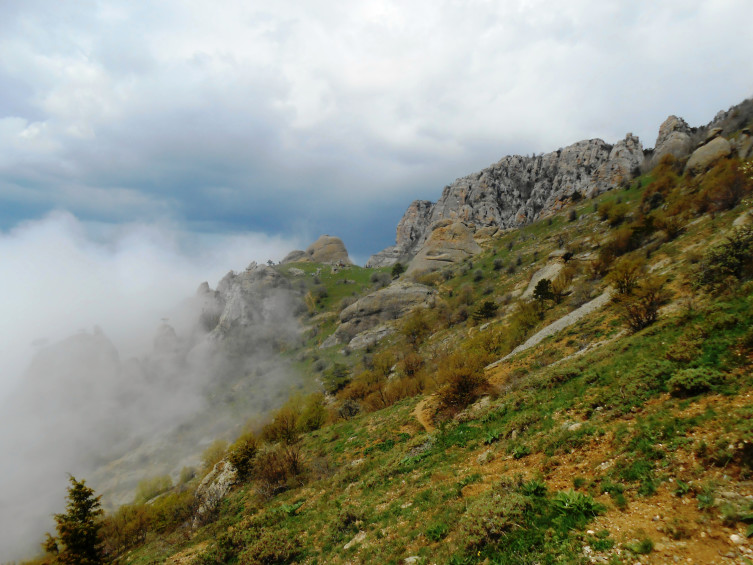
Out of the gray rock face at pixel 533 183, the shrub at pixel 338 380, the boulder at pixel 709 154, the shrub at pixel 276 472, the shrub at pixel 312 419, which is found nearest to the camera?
the shrub at pixel 276 472

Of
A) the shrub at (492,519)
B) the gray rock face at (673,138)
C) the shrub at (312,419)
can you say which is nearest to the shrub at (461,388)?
the shrub at (492,519)

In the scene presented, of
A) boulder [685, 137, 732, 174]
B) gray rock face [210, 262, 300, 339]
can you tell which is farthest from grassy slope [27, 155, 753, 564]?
gray rock face [210, 262, 300, 339]

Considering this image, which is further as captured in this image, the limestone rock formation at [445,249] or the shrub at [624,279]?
the limestone rock formation at [445,249]

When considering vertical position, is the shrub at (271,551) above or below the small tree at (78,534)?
below

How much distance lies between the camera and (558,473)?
960cm

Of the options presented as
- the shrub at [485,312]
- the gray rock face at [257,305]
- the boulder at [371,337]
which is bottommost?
the shrub at [485,312]

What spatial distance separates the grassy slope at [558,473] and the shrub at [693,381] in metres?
0.12

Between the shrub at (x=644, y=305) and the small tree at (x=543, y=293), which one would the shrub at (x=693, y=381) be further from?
the small tree at (x=543, y=293)

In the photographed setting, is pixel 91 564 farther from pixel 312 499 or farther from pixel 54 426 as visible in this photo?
pixel 54 426

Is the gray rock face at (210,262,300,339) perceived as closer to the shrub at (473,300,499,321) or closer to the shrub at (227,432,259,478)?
the shrub at (473,300,499,321)

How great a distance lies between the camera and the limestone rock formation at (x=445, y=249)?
106500mm

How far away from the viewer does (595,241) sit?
56.2 metres

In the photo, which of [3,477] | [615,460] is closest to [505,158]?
[615,460]

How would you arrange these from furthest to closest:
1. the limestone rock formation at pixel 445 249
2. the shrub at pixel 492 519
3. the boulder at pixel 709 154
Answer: the limestone rock formation at pixel 445 249 < the boulder at pixel 709 154 < the shrub at pixel 492 519
